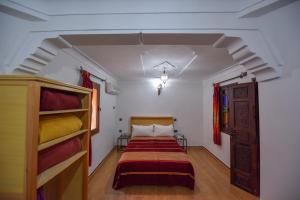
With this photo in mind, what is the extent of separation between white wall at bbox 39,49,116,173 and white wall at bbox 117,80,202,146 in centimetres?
80

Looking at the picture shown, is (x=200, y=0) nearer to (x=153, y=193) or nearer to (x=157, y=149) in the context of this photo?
(x=153, y=193)

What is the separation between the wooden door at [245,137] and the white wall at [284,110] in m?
1.59

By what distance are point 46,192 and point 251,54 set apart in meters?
2.09

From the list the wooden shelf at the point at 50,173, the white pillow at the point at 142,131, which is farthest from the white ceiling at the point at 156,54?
the white pillow at the point at 142,131

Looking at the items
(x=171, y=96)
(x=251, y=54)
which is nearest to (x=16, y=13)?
(x=251, y=54)

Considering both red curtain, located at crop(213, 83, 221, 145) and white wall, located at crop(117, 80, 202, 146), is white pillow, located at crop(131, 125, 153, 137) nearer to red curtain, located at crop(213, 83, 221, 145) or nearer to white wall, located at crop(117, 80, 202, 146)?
white wall, located at crop(117, 80, 202, 146)

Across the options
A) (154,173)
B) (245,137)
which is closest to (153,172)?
(154,173)

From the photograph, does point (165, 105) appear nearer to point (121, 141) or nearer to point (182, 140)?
point (182, 140)

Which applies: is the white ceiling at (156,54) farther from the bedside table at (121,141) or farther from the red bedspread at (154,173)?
the bedside table at (121,141)

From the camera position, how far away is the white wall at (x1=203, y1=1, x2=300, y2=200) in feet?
3.90

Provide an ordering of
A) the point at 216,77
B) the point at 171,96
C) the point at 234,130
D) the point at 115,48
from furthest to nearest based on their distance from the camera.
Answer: the point at 171,96 < the point at 216,77 < the point at 234,130 < the point at 115,48

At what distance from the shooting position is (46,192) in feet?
5.43

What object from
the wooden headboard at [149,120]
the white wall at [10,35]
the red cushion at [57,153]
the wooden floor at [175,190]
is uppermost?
the white wall at [10,35]

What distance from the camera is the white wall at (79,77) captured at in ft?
7.29
